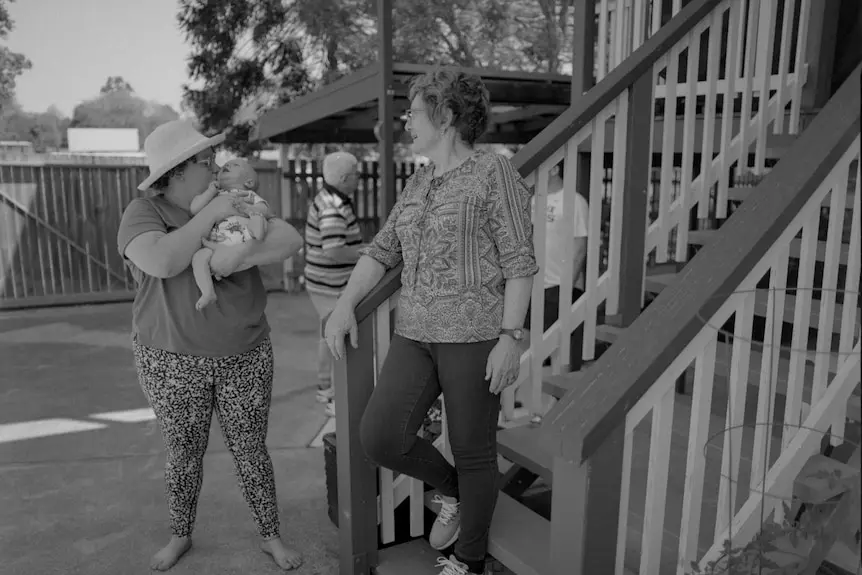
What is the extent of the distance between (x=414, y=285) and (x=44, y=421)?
3290 millimetres

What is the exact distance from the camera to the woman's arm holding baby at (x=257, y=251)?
2.22m

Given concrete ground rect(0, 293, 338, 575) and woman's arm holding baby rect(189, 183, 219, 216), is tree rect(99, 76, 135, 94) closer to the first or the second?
concrete ground rect(0, 293, 338, 575)

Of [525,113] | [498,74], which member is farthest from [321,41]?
[498,74]

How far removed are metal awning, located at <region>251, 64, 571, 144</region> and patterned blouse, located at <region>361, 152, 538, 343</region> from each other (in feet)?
5.35

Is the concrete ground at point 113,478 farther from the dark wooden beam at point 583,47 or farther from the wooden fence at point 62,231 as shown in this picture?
the wooden fence at point 62,231

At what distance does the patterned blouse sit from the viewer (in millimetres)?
1922

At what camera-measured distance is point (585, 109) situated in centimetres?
242

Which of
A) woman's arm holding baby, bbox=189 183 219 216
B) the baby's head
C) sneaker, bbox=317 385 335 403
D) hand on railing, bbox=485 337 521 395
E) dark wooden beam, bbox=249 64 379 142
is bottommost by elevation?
sneaker, bbox=317 385 335 403

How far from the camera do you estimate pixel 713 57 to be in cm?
277

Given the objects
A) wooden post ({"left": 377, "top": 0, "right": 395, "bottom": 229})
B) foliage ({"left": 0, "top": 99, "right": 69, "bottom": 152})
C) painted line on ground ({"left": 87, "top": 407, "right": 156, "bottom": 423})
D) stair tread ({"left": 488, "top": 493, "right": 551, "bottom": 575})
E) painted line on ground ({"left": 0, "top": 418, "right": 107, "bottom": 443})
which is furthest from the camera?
foliage ({"left": 0, "top": 99, "right": 69, "bottom": 152})

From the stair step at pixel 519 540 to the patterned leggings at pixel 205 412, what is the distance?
0.64 meters

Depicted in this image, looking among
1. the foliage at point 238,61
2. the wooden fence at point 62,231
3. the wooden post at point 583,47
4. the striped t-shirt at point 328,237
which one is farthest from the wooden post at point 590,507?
the foliage at point 238,61

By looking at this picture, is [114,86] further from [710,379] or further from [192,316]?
[710,379]

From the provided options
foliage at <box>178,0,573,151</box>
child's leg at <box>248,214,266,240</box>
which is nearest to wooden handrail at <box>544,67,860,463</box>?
child's leg at <box>248,214,266,240</box>
